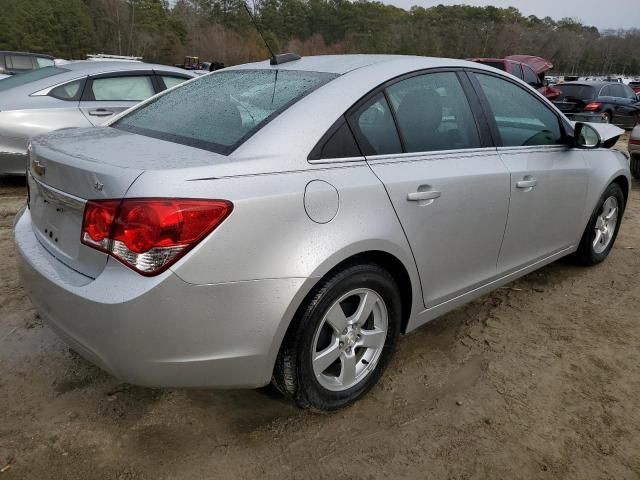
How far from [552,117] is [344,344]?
2.14 meters

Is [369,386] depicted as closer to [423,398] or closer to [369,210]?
[423,398]

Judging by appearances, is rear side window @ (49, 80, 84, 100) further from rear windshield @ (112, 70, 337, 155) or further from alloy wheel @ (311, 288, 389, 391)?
alloy wheel @ (311, 288, 389, 391)

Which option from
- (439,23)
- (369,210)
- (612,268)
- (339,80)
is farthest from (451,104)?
(439,23)

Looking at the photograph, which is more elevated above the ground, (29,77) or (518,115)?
(518,115)

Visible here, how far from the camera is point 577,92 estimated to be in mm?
14242

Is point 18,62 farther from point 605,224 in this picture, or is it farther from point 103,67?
point 605,224

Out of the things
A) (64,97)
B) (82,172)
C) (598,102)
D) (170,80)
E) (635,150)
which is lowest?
(598,102)

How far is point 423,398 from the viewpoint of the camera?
248 cm

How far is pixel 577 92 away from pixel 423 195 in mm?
14047

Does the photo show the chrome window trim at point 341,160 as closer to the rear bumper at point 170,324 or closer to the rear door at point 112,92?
the rear bumper at point 170,324

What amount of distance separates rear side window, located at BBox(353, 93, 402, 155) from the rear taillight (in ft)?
2.50

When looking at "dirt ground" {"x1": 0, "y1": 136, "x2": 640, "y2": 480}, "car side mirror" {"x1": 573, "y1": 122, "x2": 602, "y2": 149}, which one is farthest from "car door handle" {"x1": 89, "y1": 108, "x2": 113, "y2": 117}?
"car side mirror" {"x1": 573, "y1": 122, "x2": 602, "y2": 149}

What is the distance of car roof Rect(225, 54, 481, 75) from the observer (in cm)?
251

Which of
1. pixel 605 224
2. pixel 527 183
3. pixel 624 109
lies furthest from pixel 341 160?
pixel 624 109
